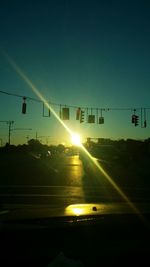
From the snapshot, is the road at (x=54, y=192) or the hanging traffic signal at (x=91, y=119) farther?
the hanging traffic signal at (x=91, y=119)

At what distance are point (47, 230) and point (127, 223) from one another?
146 centimetres

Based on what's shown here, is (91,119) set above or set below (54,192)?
above

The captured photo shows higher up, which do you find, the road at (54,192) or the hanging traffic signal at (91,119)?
the hanging traffic signal at (91,119)

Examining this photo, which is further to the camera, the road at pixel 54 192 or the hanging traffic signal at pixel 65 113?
the hanging traffic signal at pixel 65 113

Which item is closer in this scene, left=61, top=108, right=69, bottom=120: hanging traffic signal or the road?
the road

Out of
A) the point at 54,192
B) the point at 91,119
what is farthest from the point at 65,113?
the point at 54,192

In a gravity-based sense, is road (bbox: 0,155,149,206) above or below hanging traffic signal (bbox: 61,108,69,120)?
below

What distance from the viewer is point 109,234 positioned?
22.3 ft

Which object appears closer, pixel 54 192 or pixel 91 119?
pixel 54 192

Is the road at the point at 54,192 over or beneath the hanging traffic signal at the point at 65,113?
beneath

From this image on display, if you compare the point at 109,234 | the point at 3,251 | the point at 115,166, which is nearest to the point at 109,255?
the point at 109,234

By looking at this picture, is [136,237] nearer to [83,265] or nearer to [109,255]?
[109,255]

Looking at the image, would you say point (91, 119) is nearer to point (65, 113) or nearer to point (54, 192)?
point (65, 113)

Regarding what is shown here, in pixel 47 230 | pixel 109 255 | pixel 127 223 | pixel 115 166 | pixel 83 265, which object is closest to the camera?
pixel 83 265
